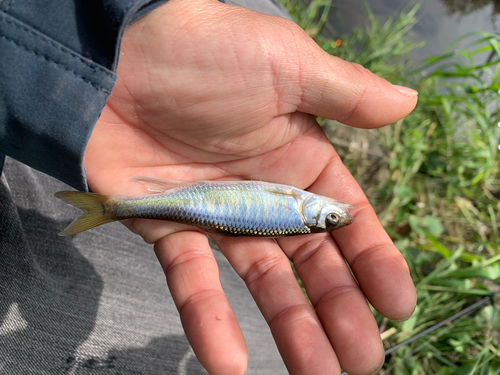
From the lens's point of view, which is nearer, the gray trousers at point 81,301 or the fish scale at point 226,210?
the gray trousers at point 81,301

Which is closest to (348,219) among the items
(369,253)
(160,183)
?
(369,253)

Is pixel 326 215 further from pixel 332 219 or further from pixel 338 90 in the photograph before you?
pixel 338 90

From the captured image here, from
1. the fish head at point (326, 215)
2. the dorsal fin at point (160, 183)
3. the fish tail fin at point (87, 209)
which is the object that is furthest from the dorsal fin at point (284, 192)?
the fish tail fin at point (87, 209)

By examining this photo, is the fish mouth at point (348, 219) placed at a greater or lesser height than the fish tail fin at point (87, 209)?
greater

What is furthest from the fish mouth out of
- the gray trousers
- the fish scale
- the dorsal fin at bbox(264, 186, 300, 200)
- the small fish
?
the gray trousers

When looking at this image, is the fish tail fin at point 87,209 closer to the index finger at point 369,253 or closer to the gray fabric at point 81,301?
the gray fabric at point 81,301

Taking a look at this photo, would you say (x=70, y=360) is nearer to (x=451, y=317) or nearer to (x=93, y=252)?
(x=93, y=252)
